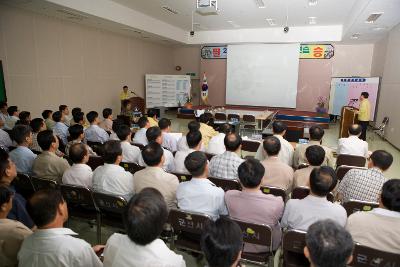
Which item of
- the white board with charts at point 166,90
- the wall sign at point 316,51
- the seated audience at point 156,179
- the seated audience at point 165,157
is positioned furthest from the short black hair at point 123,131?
the wall sign at point 316,51

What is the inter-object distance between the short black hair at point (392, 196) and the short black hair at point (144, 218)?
57.0 inches

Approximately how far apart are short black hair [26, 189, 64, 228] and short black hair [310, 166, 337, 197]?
1.67 metres

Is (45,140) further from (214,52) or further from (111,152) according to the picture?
(214,52)

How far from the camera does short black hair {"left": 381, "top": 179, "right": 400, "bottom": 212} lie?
1.77 meters

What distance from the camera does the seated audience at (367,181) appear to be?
2504mm

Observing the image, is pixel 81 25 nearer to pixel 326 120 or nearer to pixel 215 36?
pixel 215 36

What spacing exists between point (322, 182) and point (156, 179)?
4.47 feet

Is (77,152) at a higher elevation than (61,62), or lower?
lower

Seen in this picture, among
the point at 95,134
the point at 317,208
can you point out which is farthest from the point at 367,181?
the point at 95,134

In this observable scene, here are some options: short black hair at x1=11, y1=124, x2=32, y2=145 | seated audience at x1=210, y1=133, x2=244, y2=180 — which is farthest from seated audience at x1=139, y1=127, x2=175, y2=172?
short black hair at x1=11, y1=124, x2=32, y2=145

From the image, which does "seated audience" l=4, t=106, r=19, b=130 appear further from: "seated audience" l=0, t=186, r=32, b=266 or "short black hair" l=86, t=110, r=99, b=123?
"seated audience" l=0, t=186, r=32, b=266

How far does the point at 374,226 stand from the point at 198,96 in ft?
41.0

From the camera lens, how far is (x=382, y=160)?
2658mm

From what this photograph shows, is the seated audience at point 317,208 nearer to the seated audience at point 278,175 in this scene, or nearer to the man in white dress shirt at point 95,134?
the seated audience at point 278,175
